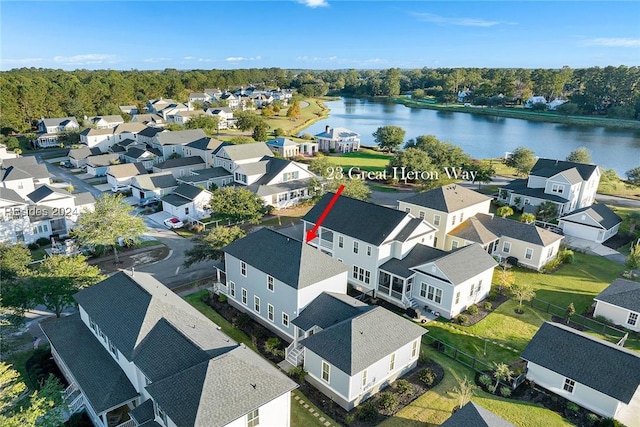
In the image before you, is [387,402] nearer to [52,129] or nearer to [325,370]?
[325,370]

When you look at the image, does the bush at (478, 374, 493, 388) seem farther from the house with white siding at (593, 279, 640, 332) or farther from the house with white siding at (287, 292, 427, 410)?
the house with white siding at (593, 279, 640, 332)

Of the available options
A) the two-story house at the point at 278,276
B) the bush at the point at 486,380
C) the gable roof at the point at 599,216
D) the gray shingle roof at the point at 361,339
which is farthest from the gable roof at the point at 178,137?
the bush at the point at 486,380

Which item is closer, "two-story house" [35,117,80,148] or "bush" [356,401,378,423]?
"bush" [356,401,378,423]

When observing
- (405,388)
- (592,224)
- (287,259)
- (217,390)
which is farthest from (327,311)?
(592,224)

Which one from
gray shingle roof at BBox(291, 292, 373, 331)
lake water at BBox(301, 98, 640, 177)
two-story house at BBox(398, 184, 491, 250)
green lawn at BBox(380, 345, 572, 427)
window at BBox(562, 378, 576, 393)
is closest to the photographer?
green lawn at BBox(380, 345, 572, 427)

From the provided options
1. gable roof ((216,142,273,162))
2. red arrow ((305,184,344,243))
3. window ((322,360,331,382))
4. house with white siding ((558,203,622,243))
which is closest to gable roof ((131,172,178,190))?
gable roof ((216,142,273,162))

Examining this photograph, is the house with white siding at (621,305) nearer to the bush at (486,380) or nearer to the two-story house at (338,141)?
the bush at (486,380)
